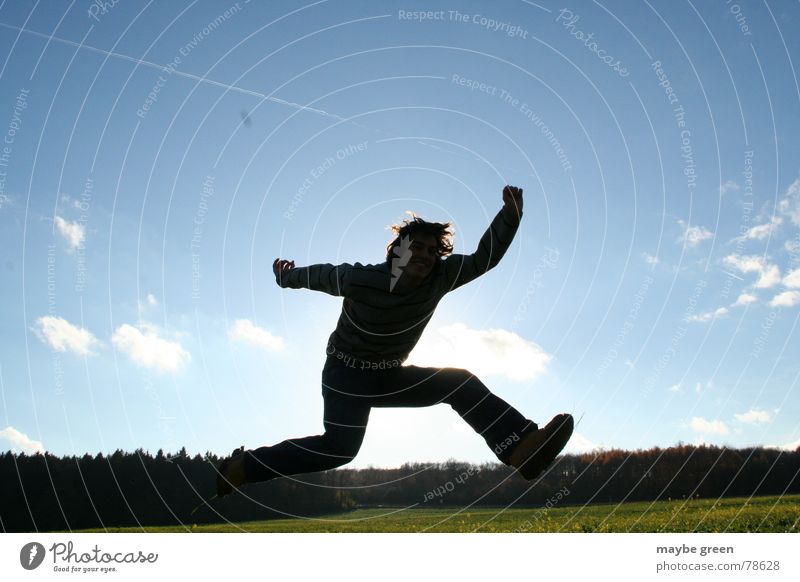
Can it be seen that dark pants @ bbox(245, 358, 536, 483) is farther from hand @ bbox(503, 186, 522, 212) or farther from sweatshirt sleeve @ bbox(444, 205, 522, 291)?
hand @ bbox(503, 186, 522, 212)

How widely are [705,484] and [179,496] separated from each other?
1512 inches

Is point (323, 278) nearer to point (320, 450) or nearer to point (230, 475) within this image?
point (320, 450)

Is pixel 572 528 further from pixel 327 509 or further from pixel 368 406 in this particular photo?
pixel 327 509

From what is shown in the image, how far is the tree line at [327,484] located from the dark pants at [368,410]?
27.3m

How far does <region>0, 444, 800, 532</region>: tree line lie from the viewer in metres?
37.9

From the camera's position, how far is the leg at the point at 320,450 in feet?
20.8

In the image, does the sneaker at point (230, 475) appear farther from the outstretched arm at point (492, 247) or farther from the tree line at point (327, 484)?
the tree line at point (327, 484)

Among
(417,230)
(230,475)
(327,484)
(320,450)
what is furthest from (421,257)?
(327,484)

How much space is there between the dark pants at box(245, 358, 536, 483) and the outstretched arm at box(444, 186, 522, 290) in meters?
1.04

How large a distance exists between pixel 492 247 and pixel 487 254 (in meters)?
0.10

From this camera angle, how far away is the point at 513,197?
254 inches

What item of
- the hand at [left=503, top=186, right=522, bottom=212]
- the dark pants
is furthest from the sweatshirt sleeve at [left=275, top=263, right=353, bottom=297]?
the hand at [left=503, top=186, right=522, bottom=212]

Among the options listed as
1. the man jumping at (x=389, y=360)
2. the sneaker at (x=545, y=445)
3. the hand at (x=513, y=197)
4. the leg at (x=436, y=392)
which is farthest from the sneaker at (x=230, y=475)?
the hand at (x=513, y=197)
